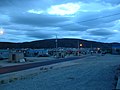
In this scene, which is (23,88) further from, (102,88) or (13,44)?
(13,44)

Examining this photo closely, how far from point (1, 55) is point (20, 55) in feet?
45.3

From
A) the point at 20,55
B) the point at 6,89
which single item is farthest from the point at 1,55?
the point at 6,89

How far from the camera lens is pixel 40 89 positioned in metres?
16.4

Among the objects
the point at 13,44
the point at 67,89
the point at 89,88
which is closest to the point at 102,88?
the point at 89,88

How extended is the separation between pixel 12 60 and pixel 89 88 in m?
45.7

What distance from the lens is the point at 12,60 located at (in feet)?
198

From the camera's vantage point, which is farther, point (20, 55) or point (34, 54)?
point (34, 54)

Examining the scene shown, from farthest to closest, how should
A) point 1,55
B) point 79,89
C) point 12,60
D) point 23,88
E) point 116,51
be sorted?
point 116,51
point 1,55
point 12,60
point 23,88
point 79,89

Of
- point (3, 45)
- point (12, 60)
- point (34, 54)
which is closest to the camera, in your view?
point (12, 60)

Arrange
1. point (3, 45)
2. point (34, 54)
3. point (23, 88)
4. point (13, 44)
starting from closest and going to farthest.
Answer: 1. point (23, 88)
2. point (34, 54)
3. point (3, 45)
4. point (13, 44)

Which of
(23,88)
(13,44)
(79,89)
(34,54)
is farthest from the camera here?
(13,44)

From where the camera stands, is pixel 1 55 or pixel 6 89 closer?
pixel 6 89

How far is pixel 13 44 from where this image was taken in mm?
189625

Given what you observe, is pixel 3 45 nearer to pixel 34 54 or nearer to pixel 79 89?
pixel 34 54
